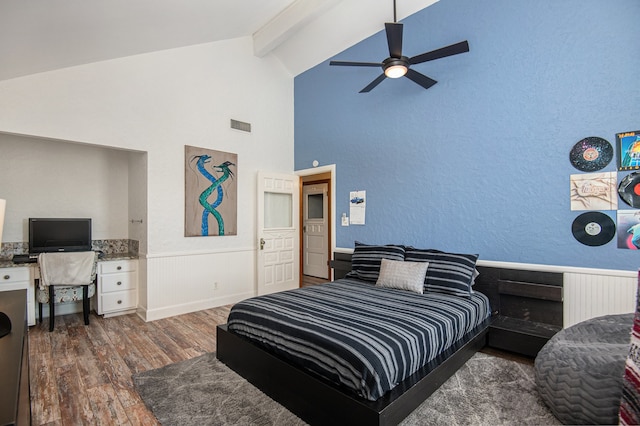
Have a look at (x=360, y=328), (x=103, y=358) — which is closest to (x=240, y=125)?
(x=103, y=358)

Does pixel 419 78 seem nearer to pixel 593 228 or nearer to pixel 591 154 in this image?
pixel 591 154

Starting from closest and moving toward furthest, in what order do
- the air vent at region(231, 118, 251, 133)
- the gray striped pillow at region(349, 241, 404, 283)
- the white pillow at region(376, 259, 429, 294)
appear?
the white pillow at region(376, 259, 429, 294), the gray striped pillow at region(349, 241, 404, 283), the air vent at region(231, 118, 251, 133)

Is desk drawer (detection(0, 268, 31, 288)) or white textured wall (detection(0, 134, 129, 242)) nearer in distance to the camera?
desk drawer (detection(0, 268, 31, 288))

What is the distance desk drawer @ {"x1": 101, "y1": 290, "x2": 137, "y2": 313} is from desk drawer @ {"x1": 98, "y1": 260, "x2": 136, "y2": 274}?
0.29 m

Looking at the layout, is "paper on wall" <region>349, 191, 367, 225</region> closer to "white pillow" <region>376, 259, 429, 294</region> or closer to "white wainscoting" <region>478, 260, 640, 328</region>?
"white pillow" <region>376, 259, 429, 294</region>

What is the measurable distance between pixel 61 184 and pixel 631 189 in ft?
20.1

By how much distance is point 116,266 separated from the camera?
13.3ft

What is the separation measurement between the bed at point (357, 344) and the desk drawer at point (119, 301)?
2.11m

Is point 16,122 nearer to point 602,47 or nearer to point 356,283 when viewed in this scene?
point 356,283

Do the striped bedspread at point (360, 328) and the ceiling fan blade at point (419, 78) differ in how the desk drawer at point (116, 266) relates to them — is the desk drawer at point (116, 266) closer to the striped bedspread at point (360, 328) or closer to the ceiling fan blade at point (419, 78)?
the striped bedspread at point (360, 328)

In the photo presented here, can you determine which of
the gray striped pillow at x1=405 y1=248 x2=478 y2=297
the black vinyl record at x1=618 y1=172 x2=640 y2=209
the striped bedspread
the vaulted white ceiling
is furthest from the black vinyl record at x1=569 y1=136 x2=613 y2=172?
the vaulted white ceiling

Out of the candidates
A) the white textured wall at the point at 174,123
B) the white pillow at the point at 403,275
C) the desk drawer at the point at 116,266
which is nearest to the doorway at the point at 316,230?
the white textured wall at the point at 174,123

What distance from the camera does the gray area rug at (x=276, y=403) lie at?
6.52 ft

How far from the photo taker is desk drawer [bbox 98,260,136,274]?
3.95 metres
